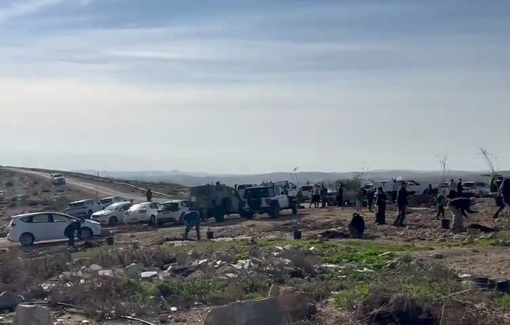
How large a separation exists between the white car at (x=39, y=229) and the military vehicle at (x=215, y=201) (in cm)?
849

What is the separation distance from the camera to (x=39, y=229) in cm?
3581

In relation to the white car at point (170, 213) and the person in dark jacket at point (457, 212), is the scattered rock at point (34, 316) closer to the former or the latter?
the person in dark jacket at point (457, 212)

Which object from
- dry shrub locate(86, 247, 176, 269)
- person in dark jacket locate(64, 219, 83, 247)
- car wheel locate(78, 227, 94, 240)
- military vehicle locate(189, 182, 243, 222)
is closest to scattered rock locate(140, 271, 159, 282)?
dry shrub locate(86, 247, 176, 269)

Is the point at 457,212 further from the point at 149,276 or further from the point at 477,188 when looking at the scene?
the point at 477,188

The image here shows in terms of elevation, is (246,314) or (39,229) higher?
(246,314)

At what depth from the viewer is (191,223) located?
32438 millimetres

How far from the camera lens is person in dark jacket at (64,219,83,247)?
33678 mm

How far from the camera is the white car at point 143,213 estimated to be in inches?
1747

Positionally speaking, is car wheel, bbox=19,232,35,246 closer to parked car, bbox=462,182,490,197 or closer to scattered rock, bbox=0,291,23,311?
scattered rock, bbox=0,291,23,311

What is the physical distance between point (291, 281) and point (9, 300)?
5498mm

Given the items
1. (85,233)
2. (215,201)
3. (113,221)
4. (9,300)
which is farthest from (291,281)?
(113,221)

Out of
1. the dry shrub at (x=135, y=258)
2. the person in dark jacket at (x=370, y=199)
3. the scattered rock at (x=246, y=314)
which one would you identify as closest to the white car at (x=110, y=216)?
Answer: the person in dark jacket at (x=370, y=199)

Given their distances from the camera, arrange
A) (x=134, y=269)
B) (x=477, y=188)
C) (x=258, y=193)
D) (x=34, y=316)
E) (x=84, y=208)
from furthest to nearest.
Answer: (x=477, y=188) < (x=84, y=208) < (x=258, y=193) < (x=134, y=269) < (x=34, y=316)

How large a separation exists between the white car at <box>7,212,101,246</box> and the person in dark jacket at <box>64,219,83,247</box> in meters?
0.53
